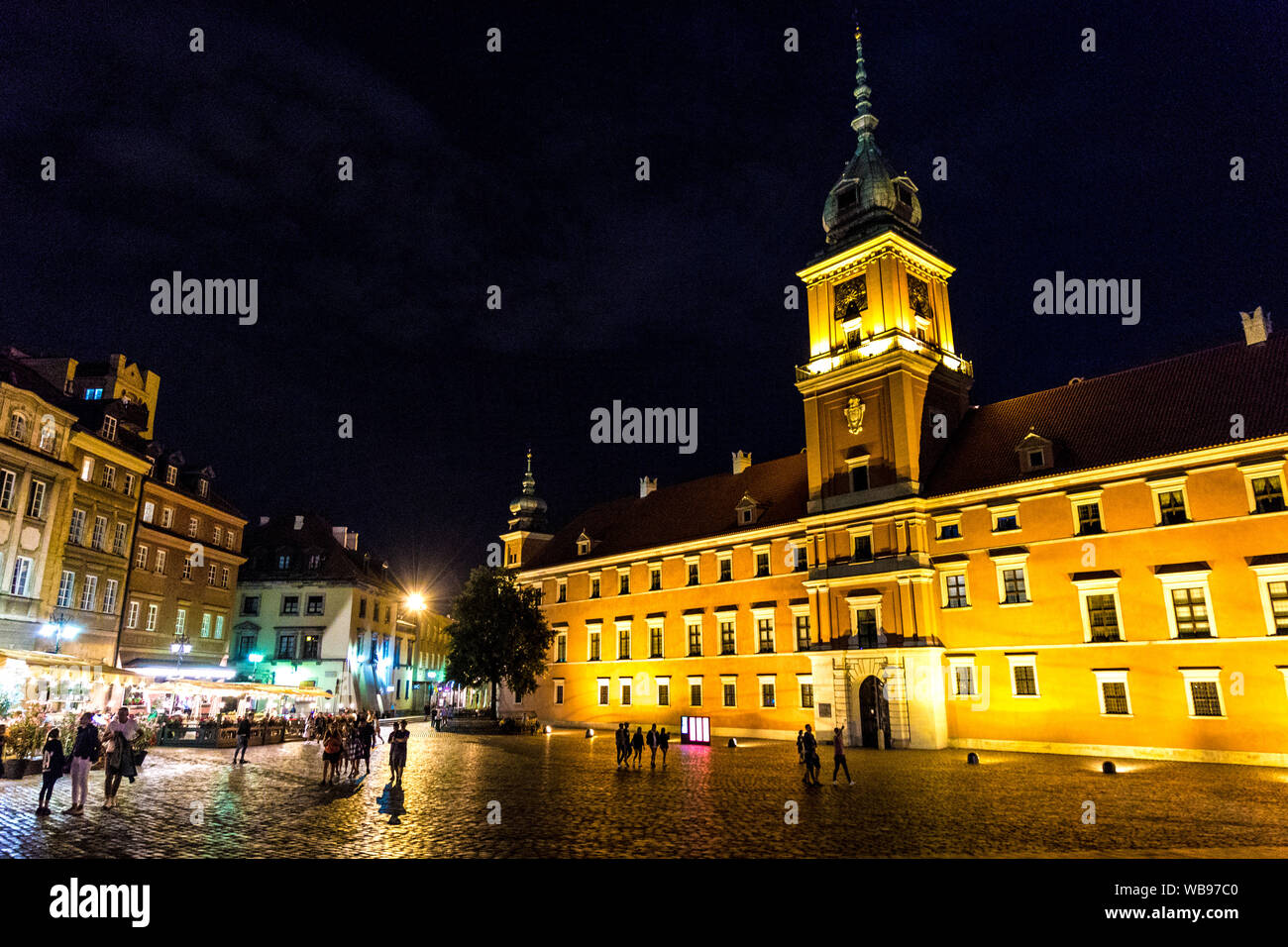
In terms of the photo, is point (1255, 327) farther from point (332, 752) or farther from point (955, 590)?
point (332, 752)

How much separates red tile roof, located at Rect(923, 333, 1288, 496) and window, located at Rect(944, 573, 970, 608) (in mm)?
4307

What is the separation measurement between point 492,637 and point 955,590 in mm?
28931

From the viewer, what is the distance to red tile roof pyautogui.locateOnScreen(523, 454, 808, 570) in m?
48.5

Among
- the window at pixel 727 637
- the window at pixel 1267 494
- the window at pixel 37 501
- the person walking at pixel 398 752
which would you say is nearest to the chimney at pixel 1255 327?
the window at pixel 1267 494

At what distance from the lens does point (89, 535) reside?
39688 mm

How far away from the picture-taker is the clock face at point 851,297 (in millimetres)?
44281

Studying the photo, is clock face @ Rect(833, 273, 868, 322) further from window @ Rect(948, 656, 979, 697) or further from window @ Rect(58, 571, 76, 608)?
window @ Rect(58, 571, 76, 608)

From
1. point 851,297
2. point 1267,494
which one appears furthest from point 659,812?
point 851,297

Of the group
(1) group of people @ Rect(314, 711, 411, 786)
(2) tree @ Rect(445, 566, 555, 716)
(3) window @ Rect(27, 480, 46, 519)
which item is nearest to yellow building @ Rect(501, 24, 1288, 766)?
(2) tree @ Rect(445, 566, 555, 716)

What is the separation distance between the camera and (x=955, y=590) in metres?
37.8

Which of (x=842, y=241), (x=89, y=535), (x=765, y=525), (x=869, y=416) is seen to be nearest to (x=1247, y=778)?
(x=869, y=416)
